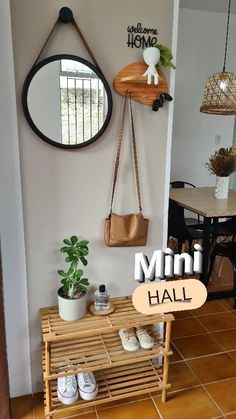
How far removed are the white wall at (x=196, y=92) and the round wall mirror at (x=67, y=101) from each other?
2.83 m

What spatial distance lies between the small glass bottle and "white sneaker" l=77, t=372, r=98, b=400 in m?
0.30

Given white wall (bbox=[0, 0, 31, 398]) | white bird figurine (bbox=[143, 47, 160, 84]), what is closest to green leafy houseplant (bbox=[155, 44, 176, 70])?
white bird figurine (bbox=[143, 47, 160, 84])

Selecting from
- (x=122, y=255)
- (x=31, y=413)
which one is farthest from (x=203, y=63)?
(x=31, y=413)

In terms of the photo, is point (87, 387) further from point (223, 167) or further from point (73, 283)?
point (223, 167)

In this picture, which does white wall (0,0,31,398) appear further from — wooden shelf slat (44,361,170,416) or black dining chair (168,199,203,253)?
black dining chair (168,199,203,253)

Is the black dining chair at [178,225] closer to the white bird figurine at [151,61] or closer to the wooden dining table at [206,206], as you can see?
the wooden dining table at [206,206]

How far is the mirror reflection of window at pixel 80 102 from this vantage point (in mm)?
1332

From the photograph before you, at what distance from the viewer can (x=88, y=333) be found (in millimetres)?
1336

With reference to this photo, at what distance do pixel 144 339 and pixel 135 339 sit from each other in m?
0.04

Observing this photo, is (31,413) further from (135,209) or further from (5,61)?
(5,61)

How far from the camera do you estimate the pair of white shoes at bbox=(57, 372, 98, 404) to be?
4.69 ft

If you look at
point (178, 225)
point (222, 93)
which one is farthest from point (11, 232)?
point (222, 93)

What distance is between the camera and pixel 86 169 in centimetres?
145

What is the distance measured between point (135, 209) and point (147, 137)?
→ 1.13ft
